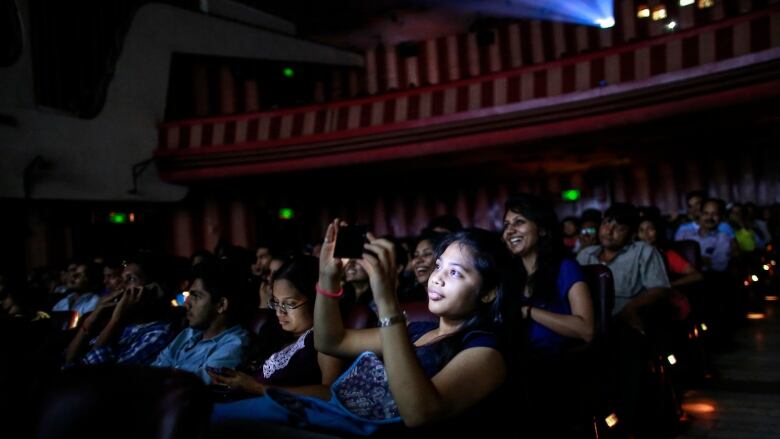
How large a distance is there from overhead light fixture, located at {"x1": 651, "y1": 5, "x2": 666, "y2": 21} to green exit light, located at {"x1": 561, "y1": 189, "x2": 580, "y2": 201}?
10.1ft

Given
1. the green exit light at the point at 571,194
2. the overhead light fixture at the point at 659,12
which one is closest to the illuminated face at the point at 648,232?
the green exit light at the point at 571,194

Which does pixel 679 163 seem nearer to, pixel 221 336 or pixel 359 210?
pixel 359 210

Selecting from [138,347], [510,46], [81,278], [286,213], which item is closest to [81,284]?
[81,278]

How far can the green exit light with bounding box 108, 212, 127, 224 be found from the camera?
26.8 ft

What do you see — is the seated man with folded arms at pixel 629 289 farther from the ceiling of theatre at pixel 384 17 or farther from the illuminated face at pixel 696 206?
the ceiling of theatre at pixel 384 17

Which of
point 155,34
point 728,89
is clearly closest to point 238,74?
point 155,34

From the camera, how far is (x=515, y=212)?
2.25 metres

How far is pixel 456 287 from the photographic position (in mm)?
1318

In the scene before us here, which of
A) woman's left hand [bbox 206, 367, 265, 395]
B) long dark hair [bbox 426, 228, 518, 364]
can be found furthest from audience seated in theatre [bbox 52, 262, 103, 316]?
long dark hair [bbox 426, 228, 518, 364]

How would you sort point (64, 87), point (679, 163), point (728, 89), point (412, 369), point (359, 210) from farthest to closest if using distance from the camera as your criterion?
point (359, 210), point (679, 163), point (64, 87), point (728, 89), point (412, 369)

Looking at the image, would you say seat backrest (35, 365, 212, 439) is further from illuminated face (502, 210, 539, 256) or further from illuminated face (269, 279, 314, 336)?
illuminated face (502, 210, 539, 256)

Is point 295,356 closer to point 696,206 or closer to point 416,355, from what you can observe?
point 416,355

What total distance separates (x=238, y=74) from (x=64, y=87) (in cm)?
295

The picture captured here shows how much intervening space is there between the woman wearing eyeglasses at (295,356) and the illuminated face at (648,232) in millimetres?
2425
